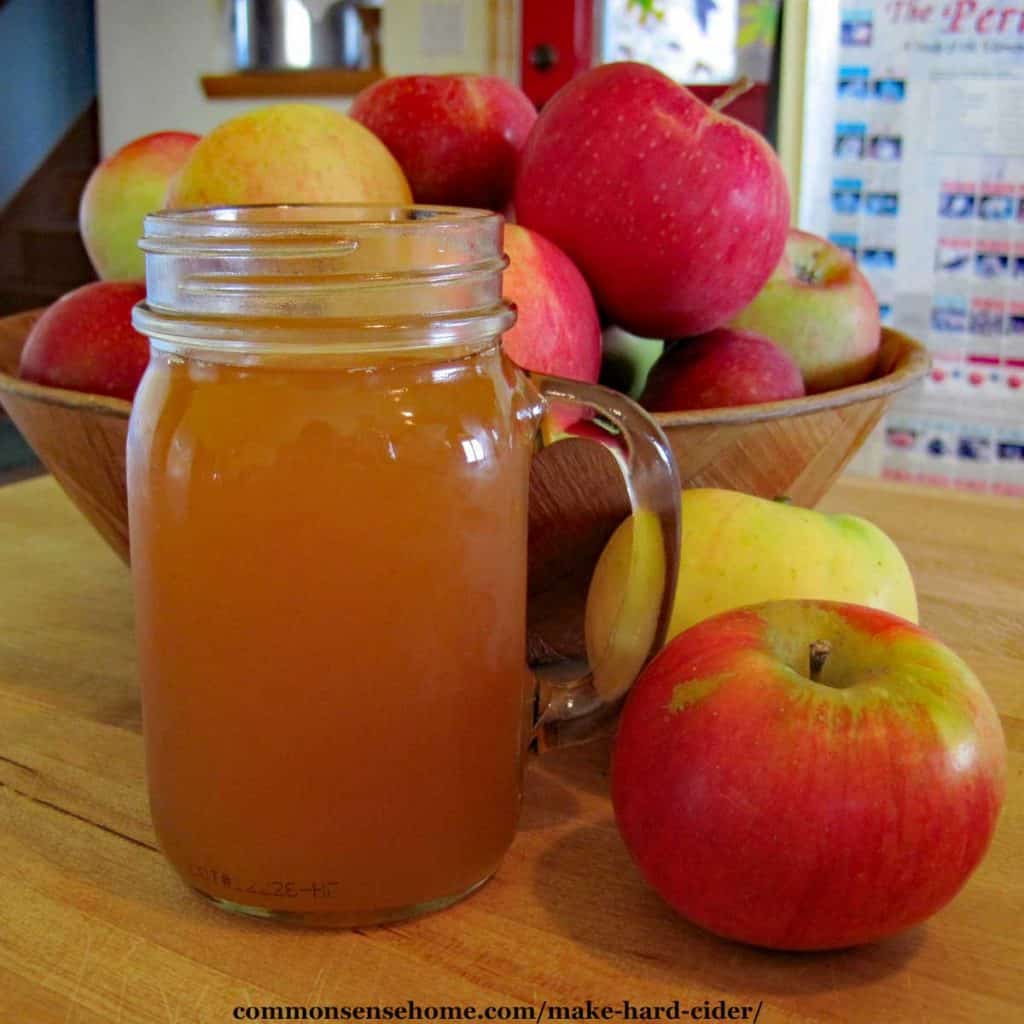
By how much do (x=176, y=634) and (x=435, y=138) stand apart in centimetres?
42

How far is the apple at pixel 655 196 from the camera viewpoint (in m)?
0.67

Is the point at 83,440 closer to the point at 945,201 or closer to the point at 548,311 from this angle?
the point at 548,311

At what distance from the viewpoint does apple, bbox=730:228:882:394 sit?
A: 0.77m

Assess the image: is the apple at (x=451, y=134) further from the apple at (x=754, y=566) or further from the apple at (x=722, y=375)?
the apple at (x=754, y=566)

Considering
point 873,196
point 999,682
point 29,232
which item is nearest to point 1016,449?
point 873,196

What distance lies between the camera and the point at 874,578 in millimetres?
574

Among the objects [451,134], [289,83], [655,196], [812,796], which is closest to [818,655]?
[812,796]

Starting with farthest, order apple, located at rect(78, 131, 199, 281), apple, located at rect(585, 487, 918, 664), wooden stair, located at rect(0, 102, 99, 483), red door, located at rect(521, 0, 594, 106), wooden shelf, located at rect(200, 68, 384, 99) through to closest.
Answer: wooden stair, located at rect(0, 102, 99, 483), wooden shelf, located at rect(200, 68, 384, 99), red door, located at rect(521, 0, 594, 106), apple, located at rect(78, 131, 199, 281), apple, located at rect(585, 487, 918, 664)

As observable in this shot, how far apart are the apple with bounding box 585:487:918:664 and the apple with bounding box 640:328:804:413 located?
0.09 meters

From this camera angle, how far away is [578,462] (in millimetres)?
568

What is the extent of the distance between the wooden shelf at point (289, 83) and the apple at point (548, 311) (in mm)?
2253

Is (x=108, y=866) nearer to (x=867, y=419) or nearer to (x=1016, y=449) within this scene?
(x=867, y=419)

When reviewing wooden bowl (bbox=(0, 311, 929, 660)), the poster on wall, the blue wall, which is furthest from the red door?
wooden bowl (bbox=(0, 311, 929, 660))

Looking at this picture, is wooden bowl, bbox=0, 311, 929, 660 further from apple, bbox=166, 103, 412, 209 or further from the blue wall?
the blue wall
